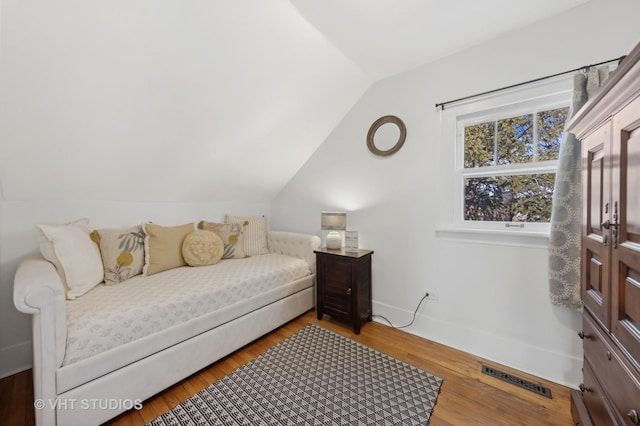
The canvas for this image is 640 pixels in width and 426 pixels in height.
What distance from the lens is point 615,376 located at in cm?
86

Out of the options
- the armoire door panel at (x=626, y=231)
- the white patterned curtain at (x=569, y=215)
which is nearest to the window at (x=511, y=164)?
the white patterned curtain at (x=569, y=215)

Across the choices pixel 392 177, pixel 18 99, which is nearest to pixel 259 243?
pixel 392 177

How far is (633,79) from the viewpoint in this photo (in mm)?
708

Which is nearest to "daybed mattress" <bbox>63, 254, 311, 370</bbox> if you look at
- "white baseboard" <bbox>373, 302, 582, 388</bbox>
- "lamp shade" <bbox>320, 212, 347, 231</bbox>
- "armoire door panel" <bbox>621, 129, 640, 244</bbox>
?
"lamp shade" <bbox>320, 212, 347, 231</bbox>

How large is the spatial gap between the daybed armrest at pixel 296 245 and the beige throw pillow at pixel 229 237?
424 millimetres

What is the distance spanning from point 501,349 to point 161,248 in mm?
2809

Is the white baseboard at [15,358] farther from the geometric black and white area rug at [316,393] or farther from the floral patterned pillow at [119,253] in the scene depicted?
the geometric black and white area rug at [316,393]

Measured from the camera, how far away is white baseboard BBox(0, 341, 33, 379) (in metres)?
1.73

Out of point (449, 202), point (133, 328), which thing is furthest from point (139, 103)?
point (449, 202)

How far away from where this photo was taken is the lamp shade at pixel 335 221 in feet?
8.39

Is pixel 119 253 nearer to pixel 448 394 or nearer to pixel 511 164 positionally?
pixel 448 394

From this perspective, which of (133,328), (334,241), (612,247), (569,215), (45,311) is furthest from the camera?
(334,241)

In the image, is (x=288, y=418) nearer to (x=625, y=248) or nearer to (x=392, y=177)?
(x=625, y=248)

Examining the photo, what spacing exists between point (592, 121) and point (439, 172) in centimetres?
116
